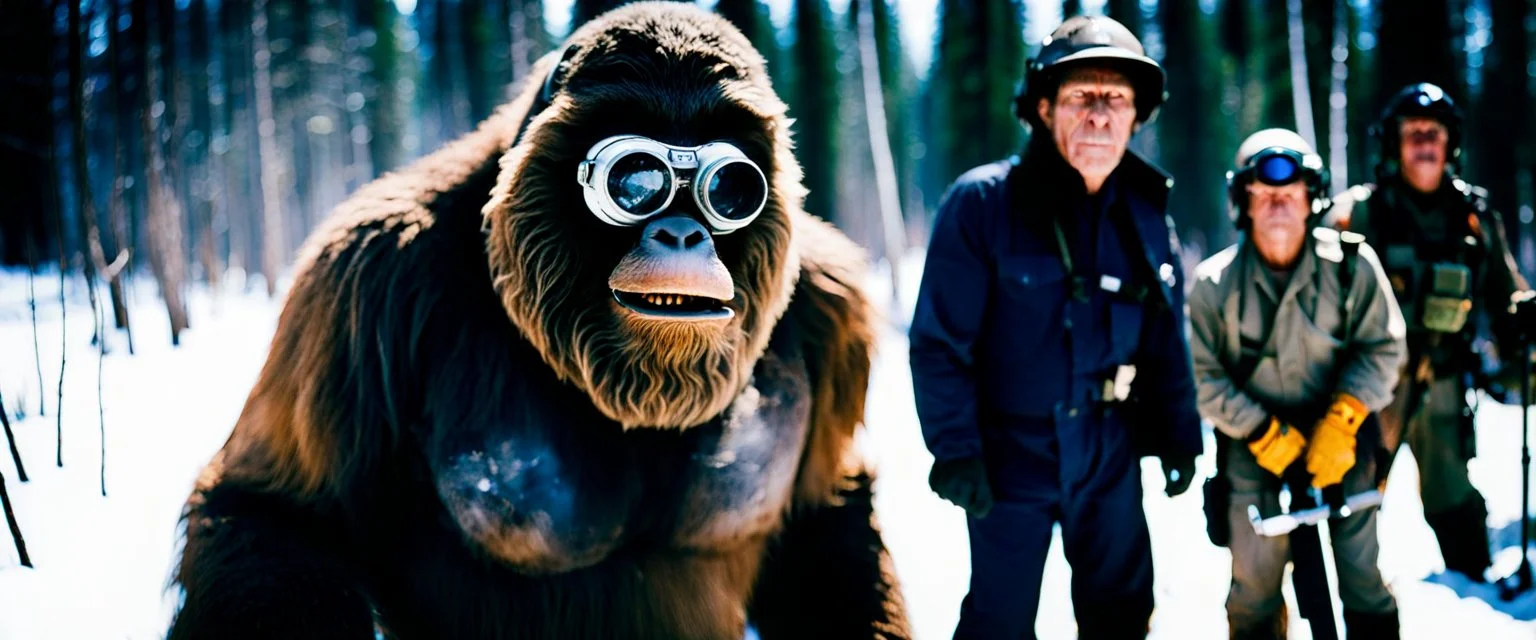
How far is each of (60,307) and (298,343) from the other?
1.49ft

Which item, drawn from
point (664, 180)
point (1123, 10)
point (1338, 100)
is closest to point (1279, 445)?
point (664, 180)

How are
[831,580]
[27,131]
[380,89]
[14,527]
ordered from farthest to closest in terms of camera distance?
1. [380,89]
2. [831,580]
3. [27,131]
4. [14,527]

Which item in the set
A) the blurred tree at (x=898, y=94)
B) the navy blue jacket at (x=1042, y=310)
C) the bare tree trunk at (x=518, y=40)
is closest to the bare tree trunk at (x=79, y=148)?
the navy blue jacket at (x=1042, y=310)

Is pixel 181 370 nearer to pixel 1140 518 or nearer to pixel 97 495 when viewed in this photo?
pixel 97 495

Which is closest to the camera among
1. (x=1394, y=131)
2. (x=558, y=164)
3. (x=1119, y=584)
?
(x=558, y=164)

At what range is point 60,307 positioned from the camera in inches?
70.5

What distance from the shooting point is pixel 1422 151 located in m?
3.68

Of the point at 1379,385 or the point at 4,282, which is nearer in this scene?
the point at 4,282

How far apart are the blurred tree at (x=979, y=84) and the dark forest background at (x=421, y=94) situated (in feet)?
0.17

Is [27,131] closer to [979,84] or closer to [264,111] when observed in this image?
[264,111]

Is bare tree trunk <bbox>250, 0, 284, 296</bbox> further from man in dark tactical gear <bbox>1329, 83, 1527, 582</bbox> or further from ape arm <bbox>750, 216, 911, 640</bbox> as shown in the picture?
man in dark tactical gear <bbox>1329, 83, 1527, 582</bbox>

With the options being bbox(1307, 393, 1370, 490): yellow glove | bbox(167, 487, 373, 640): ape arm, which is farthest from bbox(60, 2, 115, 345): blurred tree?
bbox(1307, 393, 1370, 490): yellow glove

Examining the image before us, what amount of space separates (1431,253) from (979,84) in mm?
15191

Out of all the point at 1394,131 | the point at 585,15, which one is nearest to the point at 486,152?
the point at 1394,131
